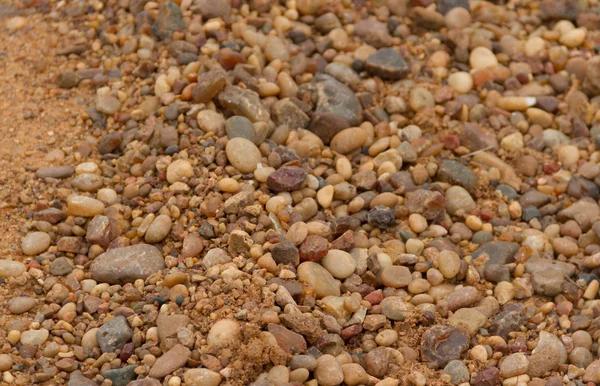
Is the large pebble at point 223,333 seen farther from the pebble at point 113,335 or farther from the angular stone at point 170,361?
the pebble at point 113,335

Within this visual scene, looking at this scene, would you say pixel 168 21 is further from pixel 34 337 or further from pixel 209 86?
pixel 34 337

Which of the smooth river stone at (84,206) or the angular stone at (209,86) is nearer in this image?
the smooth river stone at (84,206)

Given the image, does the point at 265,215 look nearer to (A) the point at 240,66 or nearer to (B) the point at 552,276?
(A) the point at 240,66

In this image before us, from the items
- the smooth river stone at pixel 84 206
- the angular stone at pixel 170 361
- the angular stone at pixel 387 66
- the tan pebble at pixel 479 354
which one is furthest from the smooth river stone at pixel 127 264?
the angular stone at pixel 387 66

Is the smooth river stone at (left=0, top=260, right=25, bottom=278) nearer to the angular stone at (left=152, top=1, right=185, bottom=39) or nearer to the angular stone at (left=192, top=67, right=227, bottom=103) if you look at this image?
the angular stone at (left=192, top=67, right=227, bottom=103)

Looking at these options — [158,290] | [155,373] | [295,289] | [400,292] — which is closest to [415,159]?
[400,292]

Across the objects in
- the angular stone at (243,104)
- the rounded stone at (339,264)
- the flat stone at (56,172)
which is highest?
the angular stone at (243,104)

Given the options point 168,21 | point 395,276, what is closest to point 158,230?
point 395,276
